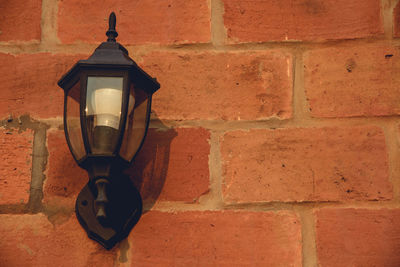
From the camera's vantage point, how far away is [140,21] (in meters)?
1.14

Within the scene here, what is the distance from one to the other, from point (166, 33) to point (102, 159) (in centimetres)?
40

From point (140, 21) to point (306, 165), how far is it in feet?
1.68

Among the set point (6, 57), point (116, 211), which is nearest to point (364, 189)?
point (116, 211)

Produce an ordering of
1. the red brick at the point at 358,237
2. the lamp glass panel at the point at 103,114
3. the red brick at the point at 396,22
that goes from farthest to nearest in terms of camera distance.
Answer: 1. the red brick at the point at 396,22
2. the red brick at the point at 358,237
3. the lamp glass panel at the point at 103,114

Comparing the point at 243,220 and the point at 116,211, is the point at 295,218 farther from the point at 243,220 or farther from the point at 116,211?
the point at 116,211

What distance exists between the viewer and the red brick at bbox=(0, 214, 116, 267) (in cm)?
101

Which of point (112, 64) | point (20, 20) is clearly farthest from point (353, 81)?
point (20, 20)

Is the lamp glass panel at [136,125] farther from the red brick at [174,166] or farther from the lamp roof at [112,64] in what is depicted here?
the red brick at [174,166]

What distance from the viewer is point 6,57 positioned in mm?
1123

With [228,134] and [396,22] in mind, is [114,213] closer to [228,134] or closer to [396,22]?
[228,134]

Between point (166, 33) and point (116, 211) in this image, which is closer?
point (116, 211)

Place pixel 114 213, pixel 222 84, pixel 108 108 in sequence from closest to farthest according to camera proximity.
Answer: pixel 108 108, pixel 114 213, pixel 222 84

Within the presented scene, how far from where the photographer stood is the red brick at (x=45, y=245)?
3.30 ft

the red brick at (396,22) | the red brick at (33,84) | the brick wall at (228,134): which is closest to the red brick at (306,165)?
the brick wall at (228,134)
